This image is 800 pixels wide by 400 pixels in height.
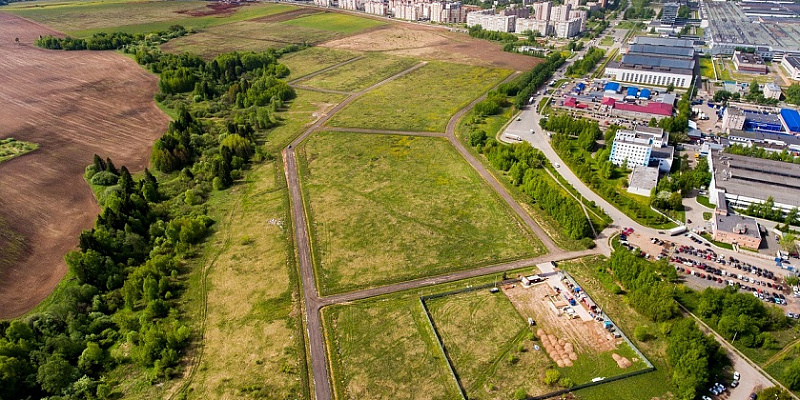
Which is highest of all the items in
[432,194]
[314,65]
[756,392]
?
[314,65]

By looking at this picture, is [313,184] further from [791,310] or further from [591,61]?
[591,61]

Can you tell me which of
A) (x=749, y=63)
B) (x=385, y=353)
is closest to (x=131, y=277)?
(x=385, y=353)

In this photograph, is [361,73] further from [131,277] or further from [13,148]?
[131,277]

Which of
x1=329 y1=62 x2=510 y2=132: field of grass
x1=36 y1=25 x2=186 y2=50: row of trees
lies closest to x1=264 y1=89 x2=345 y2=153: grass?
x1=329 y1=62 x2=510 y2=132: field of grass

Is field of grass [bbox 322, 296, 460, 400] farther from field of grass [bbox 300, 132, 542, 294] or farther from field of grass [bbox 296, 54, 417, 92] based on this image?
field of grass [bbox 296, 54, 417, 92]

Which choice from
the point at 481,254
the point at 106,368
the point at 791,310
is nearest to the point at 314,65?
the point at 481,254

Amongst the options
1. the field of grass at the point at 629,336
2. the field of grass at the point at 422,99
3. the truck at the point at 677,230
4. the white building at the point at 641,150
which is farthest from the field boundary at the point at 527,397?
the field of grass at the point at 422,99

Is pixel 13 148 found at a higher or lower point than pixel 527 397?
higher
